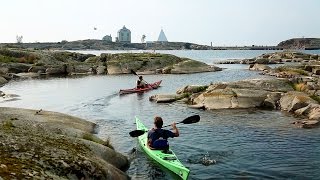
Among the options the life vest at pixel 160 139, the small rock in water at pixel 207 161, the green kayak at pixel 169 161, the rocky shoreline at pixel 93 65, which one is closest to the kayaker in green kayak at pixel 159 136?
the life vest at pixel 160 139

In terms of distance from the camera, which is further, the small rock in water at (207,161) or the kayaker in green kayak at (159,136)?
the small rock in water at (207,161)

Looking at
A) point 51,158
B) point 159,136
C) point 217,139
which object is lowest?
point 217,139

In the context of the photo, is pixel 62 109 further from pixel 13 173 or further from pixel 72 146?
pixel 13 173

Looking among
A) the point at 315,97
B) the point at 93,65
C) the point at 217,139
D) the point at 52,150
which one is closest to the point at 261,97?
the point at 315,97

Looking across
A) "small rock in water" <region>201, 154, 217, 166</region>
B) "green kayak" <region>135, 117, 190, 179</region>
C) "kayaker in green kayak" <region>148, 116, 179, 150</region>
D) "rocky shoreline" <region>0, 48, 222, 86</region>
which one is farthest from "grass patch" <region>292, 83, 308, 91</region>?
"rocky shoreline" <region>0, 48, 222, 86</region>

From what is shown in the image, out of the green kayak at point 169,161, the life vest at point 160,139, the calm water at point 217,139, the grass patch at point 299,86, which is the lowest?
the calm water at point 217,139

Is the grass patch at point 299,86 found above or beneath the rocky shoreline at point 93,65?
above

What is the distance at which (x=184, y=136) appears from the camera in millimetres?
27453

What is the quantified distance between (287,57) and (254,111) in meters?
109

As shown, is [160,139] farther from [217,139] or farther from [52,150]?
[217,139]

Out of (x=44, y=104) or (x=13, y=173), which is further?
(x=44, y=104)

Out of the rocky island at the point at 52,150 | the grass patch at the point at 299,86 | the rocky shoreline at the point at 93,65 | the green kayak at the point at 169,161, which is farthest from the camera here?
the rocky shoreline at the point at 93,65

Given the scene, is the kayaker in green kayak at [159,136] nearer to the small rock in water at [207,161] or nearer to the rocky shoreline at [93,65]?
the small rock in water at [207,161]

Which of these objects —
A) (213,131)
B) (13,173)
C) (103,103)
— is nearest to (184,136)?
(213,131)
